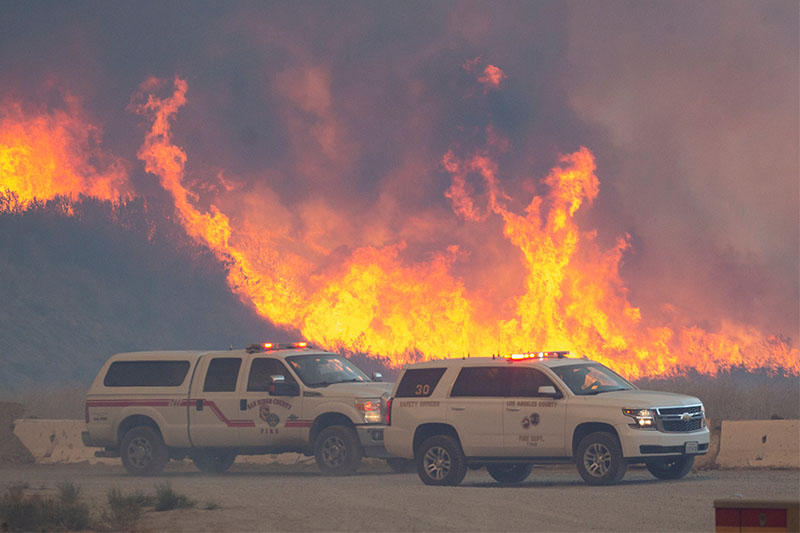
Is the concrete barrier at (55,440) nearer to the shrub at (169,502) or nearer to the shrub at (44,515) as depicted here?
the shrub at (169,502)

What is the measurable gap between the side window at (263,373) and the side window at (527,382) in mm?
4889

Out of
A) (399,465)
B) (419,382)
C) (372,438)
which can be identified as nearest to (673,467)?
(419,382)

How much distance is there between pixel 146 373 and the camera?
24.0m

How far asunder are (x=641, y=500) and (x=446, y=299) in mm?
48494

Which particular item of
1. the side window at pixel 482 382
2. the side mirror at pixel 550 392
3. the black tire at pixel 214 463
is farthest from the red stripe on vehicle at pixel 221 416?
the side mirror at pixel 550 392

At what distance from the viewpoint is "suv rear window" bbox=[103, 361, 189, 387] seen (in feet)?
78.2

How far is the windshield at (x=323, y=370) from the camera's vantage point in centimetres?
2325

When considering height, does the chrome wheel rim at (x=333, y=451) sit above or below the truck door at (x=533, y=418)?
below

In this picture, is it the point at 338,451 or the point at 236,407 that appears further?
the point at 236,407

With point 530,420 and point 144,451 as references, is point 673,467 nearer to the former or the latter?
point 530,420

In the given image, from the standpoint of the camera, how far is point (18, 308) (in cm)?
7612

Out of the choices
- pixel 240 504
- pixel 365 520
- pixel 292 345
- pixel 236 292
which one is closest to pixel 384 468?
pixel 292 345

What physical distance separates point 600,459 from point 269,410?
666cm

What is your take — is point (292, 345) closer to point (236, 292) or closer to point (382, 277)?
point (382, 277)
